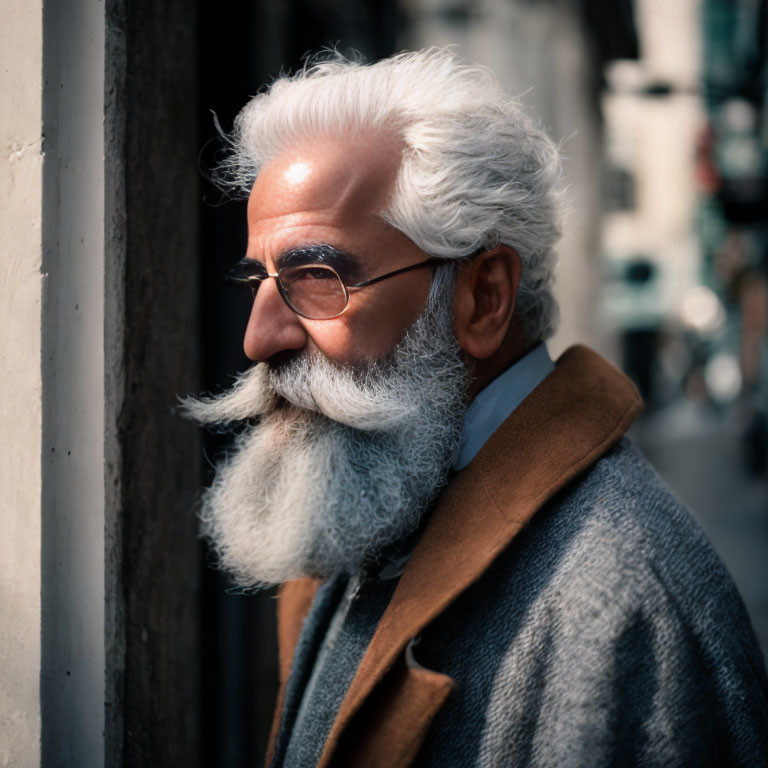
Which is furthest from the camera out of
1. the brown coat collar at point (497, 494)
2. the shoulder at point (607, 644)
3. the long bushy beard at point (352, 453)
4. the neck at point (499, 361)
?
the neck at point (499, 361)

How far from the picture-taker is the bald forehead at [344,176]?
5.30 feet

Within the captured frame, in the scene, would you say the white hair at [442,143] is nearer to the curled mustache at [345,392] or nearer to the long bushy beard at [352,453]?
the long bushy beard at [352,453]

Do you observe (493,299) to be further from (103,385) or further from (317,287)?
(103,385)

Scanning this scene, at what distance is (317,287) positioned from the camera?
164cm

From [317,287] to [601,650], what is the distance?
37.4 inches

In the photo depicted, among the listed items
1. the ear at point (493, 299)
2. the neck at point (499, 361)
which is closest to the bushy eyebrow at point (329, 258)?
the ear at point (493, 299)

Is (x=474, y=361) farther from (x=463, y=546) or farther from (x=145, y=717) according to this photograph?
(x=145, y=717)

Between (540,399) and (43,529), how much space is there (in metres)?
1.18

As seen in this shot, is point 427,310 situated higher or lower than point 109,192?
lower

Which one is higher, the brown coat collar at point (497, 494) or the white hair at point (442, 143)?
the white hair at point (442, 143)

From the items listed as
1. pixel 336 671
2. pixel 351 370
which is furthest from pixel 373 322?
pixel 336 671

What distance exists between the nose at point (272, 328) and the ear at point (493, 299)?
38cm

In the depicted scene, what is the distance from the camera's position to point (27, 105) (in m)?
1.66

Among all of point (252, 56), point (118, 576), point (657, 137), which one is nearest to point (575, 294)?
point (252, 56)
